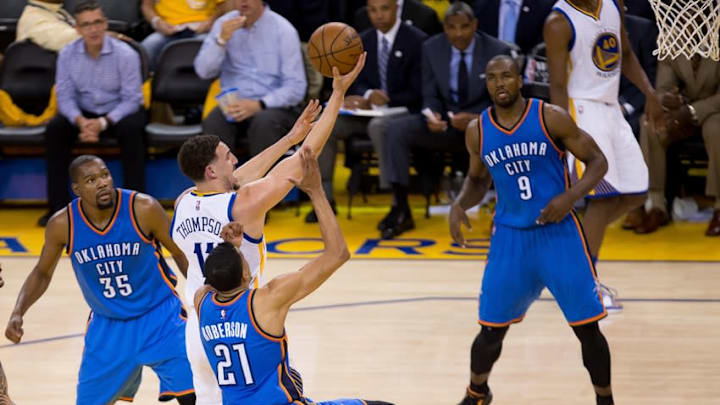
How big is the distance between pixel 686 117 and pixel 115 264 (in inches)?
219

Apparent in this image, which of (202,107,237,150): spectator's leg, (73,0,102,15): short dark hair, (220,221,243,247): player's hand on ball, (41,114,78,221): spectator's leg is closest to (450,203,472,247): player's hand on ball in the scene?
(220,221,243,247): player's hand on ball

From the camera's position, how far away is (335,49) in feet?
16.8

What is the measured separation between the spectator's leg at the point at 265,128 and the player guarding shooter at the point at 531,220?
4.30 m

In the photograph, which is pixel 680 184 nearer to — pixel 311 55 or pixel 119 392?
pixel 311 55

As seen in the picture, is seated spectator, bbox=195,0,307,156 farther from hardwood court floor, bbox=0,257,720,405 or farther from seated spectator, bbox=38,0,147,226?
hardwood court floor, bbox=0,257,720,405

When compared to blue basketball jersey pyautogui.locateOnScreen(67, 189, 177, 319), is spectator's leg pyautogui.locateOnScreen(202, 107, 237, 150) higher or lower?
lower

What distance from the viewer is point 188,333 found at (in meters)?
4.15

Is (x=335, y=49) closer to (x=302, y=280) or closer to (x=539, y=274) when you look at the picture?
(x=539, y=274)

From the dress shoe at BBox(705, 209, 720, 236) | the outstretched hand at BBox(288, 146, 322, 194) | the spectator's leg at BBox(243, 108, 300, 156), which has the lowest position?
the dress shoe at BBox(705, 209, 720, 236)

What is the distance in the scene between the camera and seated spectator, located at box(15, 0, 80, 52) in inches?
388

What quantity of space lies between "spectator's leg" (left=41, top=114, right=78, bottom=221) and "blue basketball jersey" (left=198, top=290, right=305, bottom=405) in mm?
5914

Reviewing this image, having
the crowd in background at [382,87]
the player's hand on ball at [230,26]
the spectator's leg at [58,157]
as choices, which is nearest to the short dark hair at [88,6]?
the crowd in background at [382,87]

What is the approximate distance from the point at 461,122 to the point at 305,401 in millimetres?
5206

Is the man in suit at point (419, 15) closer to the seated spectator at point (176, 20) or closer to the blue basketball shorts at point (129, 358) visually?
the seated spectator at point (176, 20)
